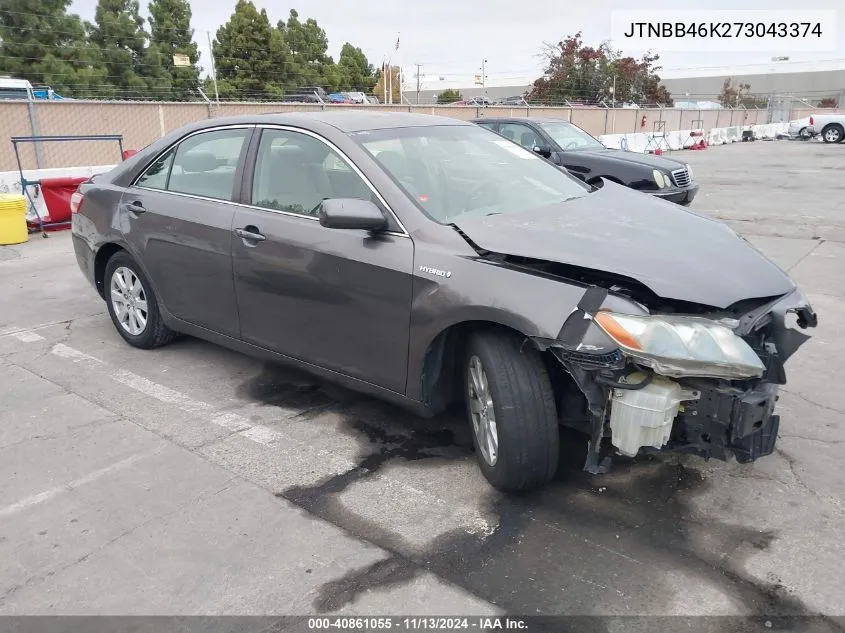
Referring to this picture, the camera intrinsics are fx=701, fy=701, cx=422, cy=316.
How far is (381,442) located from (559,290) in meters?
1.47

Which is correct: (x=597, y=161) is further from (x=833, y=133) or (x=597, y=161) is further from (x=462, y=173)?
(x=833, y=133)

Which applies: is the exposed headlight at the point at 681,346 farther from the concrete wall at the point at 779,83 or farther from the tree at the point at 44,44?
the concrete wall at the point at 779,83

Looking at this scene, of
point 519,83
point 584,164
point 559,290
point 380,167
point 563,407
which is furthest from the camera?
point 519,83

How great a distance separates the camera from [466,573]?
275 centimetres

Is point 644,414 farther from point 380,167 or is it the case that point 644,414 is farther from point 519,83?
point 519,83

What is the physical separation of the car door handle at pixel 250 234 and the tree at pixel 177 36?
33029 millimetres

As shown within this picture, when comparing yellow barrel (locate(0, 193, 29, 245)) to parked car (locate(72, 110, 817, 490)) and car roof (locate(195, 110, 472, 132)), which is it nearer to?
parked car (locate(72, 110, 817, 490))

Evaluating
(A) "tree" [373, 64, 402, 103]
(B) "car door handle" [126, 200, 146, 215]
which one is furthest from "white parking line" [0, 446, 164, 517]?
(A) "tree" [373, 64, 402, 103]

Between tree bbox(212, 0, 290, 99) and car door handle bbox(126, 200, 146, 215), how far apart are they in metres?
35.8

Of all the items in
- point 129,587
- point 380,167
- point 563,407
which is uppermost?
point 380,167

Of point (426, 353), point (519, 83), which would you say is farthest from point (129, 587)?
point (519, 83)

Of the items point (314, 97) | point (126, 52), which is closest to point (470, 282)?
point (314, 97)

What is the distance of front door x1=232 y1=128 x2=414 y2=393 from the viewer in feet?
11.4

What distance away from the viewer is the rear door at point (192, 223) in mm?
4285
